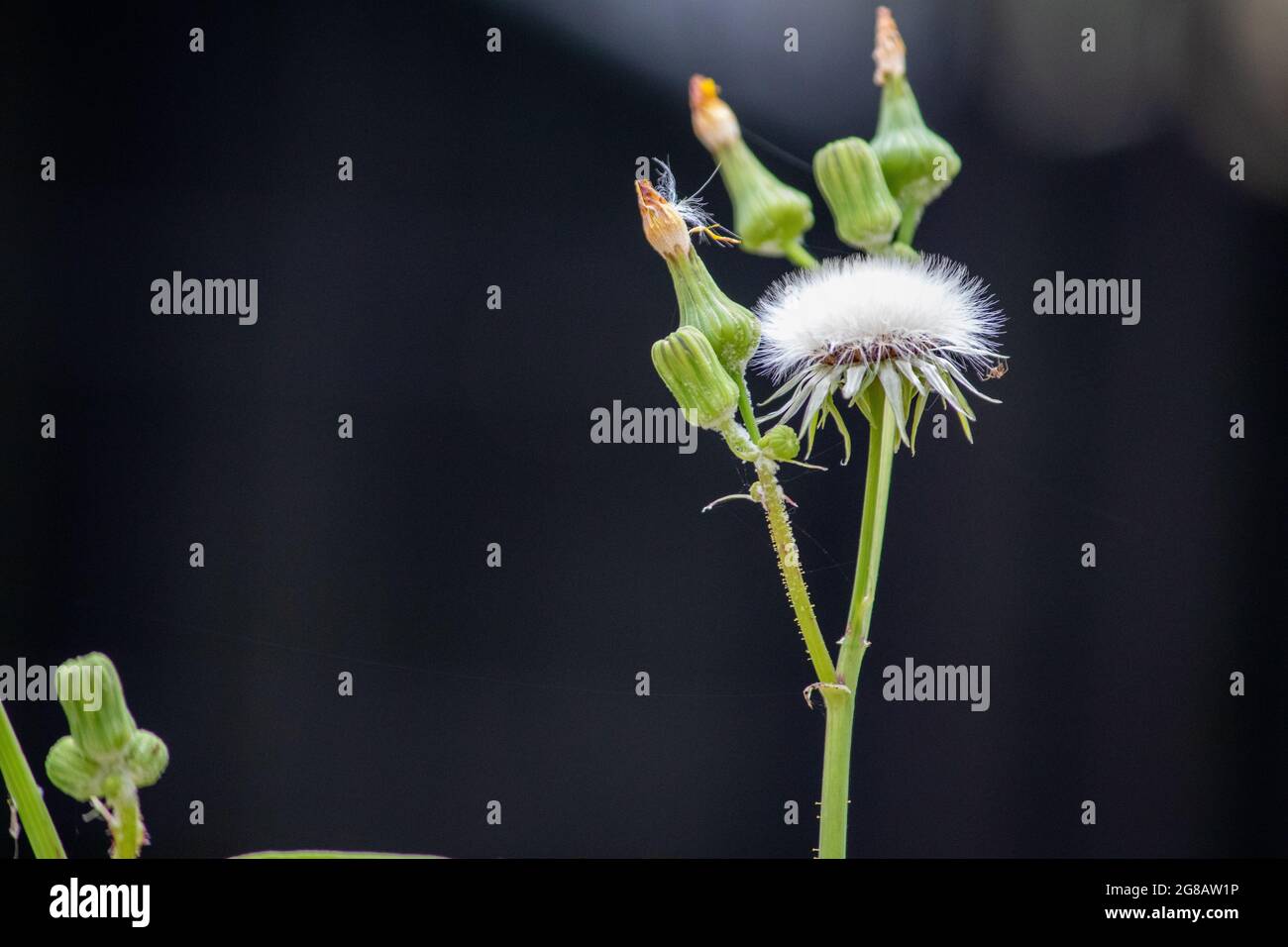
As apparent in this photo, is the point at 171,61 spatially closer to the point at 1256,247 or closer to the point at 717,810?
the point at 717,810

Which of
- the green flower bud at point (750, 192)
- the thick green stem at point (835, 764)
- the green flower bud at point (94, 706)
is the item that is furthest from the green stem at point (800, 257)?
the green flower bud at point (94, 706)

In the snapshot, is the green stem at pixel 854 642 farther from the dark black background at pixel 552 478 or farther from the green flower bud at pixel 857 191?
the dark black background at pixel 552 478

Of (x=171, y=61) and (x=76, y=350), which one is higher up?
(x=171, y=61)

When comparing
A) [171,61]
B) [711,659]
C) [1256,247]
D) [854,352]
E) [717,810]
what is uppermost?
[171,61]

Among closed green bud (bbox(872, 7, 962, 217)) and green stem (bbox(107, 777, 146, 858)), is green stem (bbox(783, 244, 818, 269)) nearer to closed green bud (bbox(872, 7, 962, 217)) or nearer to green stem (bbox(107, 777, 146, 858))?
closed green bud (bbox(872, 7, 962, 217))

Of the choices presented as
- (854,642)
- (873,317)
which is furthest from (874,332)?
(854,642)

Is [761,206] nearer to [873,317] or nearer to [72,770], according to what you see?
[873,317]

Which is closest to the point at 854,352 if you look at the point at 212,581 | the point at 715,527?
the point at 715,527
